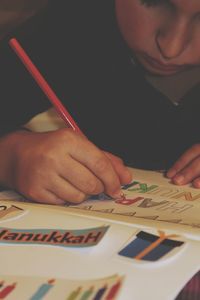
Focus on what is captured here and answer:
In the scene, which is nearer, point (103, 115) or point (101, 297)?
point (101, 297)

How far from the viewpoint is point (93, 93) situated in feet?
2.49

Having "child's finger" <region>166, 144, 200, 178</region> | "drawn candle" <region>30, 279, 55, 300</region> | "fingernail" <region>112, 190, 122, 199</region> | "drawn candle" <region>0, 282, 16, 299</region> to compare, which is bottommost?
"child's finger" <region>166, 144, 200, 178</region>

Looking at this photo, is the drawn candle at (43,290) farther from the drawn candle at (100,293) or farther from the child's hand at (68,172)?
the child's hand at (68,172)

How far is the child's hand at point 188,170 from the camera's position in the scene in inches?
19.5

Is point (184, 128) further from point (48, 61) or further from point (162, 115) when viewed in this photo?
point (48, 61)

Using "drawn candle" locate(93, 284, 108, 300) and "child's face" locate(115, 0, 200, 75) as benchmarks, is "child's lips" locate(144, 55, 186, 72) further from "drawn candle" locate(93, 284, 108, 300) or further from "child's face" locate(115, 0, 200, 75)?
"drawn candle" locate(93, 284, 108, 300)

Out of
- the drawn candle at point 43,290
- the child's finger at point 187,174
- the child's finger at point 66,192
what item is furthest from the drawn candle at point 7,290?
the child's finger at point 187,174

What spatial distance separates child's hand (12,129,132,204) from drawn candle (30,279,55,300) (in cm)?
17

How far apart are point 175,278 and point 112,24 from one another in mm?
483

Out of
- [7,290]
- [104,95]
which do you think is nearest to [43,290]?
[7,290]

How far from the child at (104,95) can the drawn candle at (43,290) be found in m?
0.17

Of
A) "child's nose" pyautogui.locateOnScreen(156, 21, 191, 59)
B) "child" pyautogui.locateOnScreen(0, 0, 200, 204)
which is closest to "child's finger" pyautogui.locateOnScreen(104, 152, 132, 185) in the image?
"child" pyautogui.locateOnScreen(0, 0, 200, 204)

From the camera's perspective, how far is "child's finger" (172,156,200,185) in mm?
496

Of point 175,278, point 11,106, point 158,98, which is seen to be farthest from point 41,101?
point 175,278
